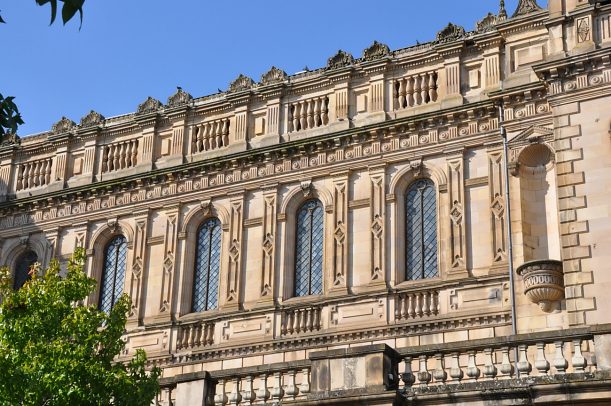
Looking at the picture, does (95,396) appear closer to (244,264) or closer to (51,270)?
(51,270)

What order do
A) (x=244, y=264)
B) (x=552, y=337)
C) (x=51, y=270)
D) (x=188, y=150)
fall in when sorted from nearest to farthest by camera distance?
(x=552, y=337), (x=51, y=270), (x=244, y=264), (x=188, y=150)

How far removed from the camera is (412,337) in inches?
1192

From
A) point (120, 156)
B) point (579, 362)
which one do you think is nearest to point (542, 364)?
point (579, 362)

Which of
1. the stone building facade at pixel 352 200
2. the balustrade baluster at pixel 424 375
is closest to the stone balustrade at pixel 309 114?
the stone building facade at pixel 352 200

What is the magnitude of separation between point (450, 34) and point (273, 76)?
5979mm

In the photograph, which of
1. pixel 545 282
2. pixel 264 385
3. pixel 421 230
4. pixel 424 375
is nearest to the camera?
pixel 424 375

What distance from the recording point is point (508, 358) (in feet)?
57.8

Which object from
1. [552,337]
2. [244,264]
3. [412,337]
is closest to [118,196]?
[244,264]

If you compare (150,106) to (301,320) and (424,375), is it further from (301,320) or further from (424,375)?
(424,375)

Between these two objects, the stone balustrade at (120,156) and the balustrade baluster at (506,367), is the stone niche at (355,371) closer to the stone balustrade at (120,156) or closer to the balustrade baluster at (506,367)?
the balustrade baluster at (506,367)

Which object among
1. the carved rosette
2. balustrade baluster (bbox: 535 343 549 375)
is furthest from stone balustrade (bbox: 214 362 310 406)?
the carved rosette

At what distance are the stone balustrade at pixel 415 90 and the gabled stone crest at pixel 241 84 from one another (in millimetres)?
5177

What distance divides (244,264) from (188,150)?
16.2ft

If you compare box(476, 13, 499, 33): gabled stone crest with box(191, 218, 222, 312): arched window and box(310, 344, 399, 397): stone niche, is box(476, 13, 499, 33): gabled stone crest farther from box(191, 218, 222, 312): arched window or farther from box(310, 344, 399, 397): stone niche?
box(310, 344, 399, 397): stone niche
